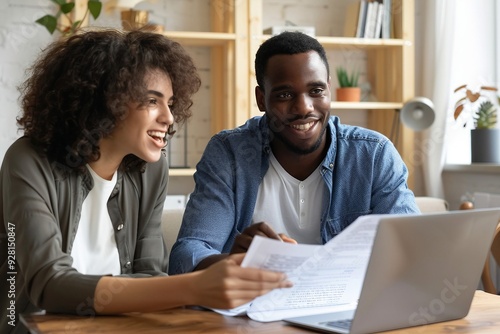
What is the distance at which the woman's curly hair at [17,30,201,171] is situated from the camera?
1.64m

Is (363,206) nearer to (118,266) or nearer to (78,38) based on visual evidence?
(118,266)

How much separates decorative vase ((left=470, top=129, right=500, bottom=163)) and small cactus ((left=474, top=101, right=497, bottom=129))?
0.03 m

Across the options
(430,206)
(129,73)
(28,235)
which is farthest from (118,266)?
(430,206)

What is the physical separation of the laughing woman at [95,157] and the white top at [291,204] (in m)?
0.27

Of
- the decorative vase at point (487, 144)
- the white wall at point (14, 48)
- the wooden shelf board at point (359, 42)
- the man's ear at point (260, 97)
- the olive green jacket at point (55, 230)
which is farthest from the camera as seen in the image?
the wooden shelf board at point (359, 42)

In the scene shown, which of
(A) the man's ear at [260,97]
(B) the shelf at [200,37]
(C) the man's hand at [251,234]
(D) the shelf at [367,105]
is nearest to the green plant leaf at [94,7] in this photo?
(B) the shelf at [200,37]

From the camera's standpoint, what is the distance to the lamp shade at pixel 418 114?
3770mm

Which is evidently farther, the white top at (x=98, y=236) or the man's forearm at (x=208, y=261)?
the white top at (x=98, y=236)

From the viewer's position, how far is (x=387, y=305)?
46.0 inches

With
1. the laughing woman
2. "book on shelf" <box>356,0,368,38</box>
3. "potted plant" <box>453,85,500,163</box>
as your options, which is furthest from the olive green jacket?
"book on shelf" <box>356,0,368,38</box>

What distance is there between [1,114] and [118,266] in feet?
7.58

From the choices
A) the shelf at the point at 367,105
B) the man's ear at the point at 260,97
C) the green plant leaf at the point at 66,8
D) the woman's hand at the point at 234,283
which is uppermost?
the green plant leaf at the point at 66,8

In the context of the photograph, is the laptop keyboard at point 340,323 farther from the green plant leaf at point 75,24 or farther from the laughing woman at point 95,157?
the green plant leaf at point 75,24

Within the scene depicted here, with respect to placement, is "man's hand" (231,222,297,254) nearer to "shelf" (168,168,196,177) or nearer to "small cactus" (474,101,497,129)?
"shelf" (168,168,196,177)
